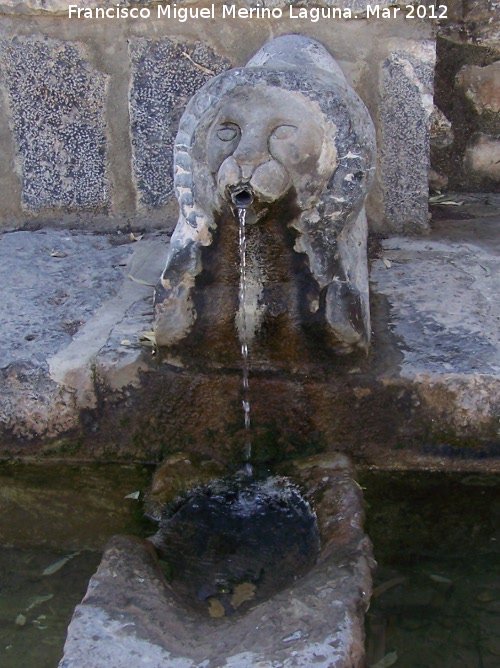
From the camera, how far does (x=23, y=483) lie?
6.61 ft

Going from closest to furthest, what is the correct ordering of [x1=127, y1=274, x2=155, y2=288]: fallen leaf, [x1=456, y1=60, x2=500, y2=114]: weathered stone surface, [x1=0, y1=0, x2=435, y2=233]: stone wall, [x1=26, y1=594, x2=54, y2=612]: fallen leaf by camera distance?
[x1=26, y1=594, x2=54, y2=612]: fallen leaf
[x1=127, y1=274, x2=155, y2=288]: fallen leaf
[x1=0, y1=0, x2=435, y2=233]: stone wall
[x1=456, y1=60, x2=500, y2=114]: weathered stone surface

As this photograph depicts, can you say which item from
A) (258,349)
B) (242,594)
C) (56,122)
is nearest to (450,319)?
(258,349)

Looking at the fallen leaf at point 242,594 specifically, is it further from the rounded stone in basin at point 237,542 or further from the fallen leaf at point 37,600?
the fallen leaf at point 37,600

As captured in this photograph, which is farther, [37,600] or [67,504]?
[67,504]

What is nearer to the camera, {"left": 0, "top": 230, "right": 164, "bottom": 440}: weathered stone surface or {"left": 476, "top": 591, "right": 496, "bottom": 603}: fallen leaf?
{"left": 476, "top": 591, "right": 496, "bottom": 603}: fallen leaf

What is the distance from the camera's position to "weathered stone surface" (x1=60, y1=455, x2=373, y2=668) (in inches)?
51.1

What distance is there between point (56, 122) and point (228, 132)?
1155mm

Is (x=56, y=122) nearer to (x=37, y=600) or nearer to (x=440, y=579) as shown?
(x=37, y=600)

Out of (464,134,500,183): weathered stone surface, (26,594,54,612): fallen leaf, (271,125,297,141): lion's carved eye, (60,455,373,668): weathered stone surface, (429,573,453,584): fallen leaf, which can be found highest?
(271,125,297,141): lion's carved eye

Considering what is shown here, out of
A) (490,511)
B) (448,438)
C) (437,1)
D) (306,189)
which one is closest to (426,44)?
(437,1)

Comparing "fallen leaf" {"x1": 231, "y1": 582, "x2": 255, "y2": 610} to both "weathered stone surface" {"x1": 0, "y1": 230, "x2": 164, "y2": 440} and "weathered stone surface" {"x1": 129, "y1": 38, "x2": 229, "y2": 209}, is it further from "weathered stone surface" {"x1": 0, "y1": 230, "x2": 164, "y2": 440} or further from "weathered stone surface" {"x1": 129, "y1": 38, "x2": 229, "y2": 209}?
"weathered stone surface" {"x1": 129, "y1": 38, "x2": 229, "y2": 209}

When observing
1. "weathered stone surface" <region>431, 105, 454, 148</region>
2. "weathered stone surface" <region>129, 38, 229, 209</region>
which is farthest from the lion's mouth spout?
"weathered stone surface" <region>431, 105, 454, 148</region>

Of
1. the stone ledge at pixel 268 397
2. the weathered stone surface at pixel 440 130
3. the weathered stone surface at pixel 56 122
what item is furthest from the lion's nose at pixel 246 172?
the weathered stone surface at pixel 440 130

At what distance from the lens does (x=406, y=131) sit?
252 cm
